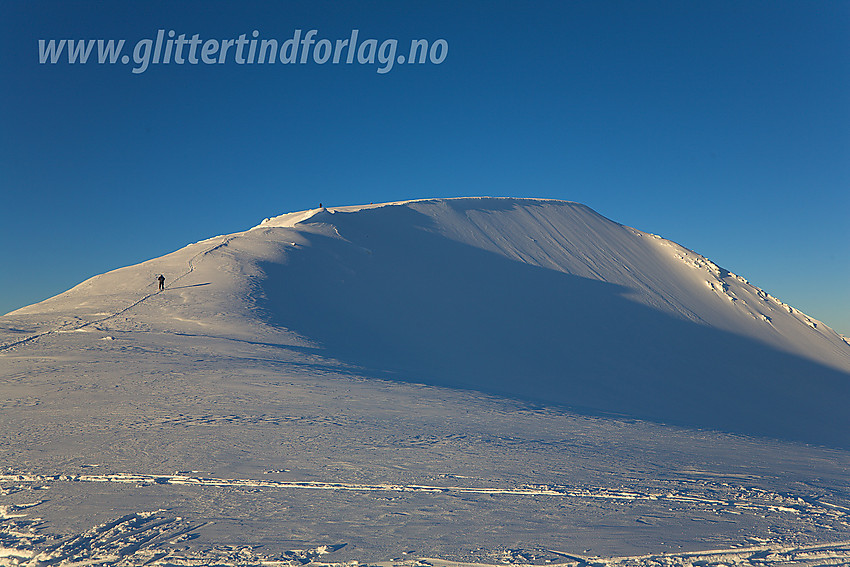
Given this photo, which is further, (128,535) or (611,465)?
(611,465)

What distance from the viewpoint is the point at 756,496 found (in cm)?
779

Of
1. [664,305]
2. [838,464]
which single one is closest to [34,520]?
[838,464]

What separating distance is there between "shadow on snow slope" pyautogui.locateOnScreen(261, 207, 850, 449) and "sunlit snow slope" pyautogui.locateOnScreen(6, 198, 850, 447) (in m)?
0.09

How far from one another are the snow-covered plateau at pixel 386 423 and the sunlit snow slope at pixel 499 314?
0.15m

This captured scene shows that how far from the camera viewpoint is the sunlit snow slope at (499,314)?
55.1ft

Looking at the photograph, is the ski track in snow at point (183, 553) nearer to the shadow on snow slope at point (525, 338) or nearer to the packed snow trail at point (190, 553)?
the packed snow trail at point (190, 553)

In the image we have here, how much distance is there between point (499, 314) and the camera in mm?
23625

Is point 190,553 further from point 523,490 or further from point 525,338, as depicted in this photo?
point 525,338

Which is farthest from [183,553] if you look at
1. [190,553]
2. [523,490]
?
[523,490]

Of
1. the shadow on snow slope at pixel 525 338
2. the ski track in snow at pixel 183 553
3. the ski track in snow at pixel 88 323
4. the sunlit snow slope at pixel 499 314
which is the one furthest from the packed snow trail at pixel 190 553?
the ski track in snow at pixel 88 323

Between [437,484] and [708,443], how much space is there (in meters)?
7.09

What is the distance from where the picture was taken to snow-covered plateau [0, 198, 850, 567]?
5.84 m

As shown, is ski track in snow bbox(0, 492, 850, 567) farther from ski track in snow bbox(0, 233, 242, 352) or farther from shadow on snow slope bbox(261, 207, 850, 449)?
ski track in snow bbox(0, 233, 242, 352)

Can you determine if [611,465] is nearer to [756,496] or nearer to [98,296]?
[756,496]
